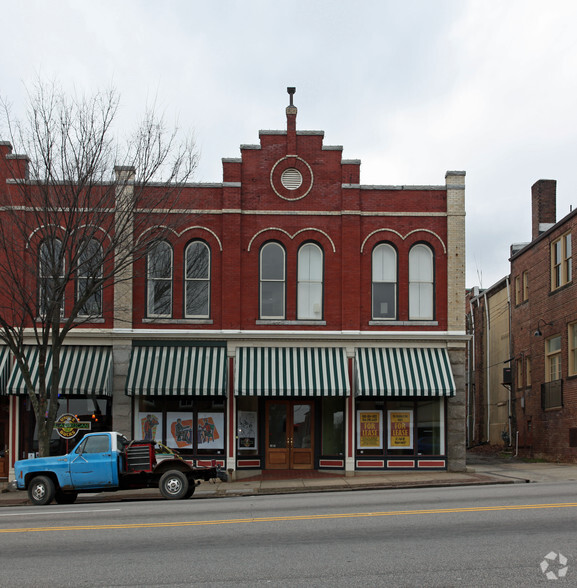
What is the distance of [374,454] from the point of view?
24.5 metres

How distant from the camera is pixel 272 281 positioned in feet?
82.3

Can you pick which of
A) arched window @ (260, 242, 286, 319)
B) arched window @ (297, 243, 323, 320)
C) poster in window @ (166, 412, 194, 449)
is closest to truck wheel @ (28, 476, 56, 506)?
poster in window @ (166, 412, 194, 449)

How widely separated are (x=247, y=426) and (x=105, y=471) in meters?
7.51

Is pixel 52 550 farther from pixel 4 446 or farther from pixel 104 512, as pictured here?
pixel 4 446

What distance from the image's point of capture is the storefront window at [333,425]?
80.7ft

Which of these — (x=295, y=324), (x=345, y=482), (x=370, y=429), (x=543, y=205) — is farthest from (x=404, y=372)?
(x=543, y=205)

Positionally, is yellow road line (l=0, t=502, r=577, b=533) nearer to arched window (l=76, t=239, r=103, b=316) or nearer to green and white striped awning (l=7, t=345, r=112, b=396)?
arched window (l=76, t=239, r=103, b=316)

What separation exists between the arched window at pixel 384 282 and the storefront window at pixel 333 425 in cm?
297

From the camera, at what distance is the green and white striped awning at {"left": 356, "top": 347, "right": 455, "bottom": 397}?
77.6 feet

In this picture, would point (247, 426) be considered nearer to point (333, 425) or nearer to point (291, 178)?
point (333, 425)

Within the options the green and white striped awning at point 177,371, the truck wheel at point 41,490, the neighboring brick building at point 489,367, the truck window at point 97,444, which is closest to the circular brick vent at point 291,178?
the green and white striped awning at point 177,371

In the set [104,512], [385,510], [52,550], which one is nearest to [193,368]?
[104,512]

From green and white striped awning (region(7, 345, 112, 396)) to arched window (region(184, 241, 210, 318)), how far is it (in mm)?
2851

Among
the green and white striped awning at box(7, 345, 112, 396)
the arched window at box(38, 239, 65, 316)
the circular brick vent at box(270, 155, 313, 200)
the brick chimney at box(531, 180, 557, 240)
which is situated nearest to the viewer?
the arched window at box(38, 239, 65, 316)
